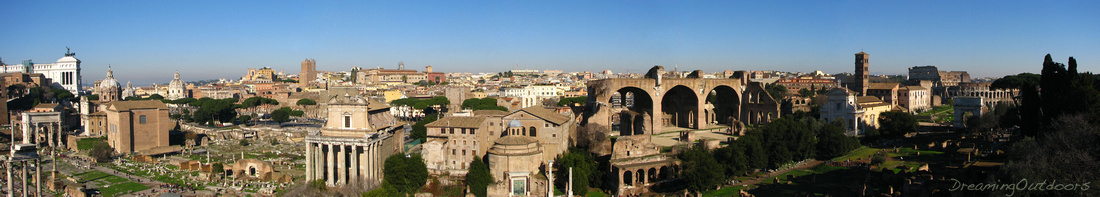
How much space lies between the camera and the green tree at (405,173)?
27.8 m

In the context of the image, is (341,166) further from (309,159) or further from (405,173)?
(405,173)

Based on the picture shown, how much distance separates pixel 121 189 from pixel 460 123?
51.6ft

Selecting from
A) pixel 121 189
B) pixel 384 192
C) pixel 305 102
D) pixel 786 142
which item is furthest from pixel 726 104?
pixel 305 102

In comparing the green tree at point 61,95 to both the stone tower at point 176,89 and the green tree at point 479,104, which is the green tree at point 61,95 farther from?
the green tree at point 479,104

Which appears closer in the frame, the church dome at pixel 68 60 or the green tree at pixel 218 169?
the green tree at pixel 218 169

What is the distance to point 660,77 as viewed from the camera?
42.2 meters

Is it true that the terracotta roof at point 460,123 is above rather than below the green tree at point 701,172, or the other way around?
above

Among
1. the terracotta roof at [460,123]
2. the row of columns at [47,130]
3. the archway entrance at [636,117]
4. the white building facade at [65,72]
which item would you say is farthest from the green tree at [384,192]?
the white building facade at [65,72]

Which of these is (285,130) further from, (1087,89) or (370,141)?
(1087,89)

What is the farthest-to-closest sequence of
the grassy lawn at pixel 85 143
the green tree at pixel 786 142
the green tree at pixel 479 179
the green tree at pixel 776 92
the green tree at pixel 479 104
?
the green tree at pixel 776 92 < the green tree at pixel 479 104 < the grassy lawn at pixel 85 143 < the green tree at pixel 786 142 < the green tree at pixel 479 179

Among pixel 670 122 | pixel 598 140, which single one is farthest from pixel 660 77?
pixel 598 140

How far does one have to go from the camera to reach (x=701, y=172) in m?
27.2

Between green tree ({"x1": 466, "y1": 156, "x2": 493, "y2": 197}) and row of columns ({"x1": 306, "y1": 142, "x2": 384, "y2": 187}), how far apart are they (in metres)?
3.99

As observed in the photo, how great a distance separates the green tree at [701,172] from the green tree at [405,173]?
34.0 ft
